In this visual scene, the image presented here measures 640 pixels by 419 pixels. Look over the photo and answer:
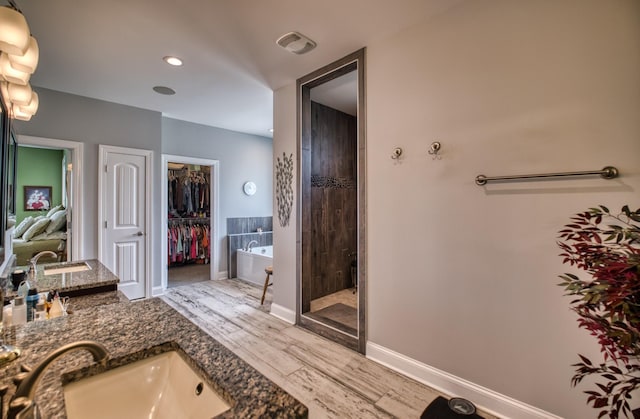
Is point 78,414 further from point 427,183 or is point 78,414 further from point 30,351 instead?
point 427,183

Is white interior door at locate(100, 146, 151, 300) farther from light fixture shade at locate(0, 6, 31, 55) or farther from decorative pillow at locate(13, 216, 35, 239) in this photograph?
decorative pillow at locate(13, 216, 35, 239)

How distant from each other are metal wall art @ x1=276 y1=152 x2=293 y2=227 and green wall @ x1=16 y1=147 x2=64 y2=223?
6.80 meters

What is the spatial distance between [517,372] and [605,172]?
1212 mm

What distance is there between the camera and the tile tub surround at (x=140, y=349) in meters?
0.71

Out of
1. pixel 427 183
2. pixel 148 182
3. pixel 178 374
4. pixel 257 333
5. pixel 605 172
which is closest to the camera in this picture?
pixel 178 374

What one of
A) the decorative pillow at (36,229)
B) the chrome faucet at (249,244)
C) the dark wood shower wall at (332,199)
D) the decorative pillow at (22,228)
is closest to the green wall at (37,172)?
the decorative pillow at (22,228)

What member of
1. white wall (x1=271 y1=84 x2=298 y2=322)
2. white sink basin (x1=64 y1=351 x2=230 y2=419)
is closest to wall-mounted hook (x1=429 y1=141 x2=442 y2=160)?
white wall (x1=271 y1=84 x2=298 y2=322)

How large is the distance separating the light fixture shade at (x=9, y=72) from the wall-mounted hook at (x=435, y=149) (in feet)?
7.95

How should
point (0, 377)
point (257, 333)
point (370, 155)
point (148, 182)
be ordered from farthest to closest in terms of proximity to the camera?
point (148, 182) < point (257, 333) < point (370, 155) < point (0, 377)

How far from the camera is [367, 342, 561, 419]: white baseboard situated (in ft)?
5.56

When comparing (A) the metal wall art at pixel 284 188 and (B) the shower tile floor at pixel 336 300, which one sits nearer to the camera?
(A) the metal wall art at pixel 284 188

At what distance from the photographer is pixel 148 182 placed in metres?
4.03

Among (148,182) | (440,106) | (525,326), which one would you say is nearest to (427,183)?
(440,106)

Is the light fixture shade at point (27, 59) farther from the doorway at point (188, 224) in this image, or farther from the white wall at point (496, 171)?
the doorway at point (188, 224)
